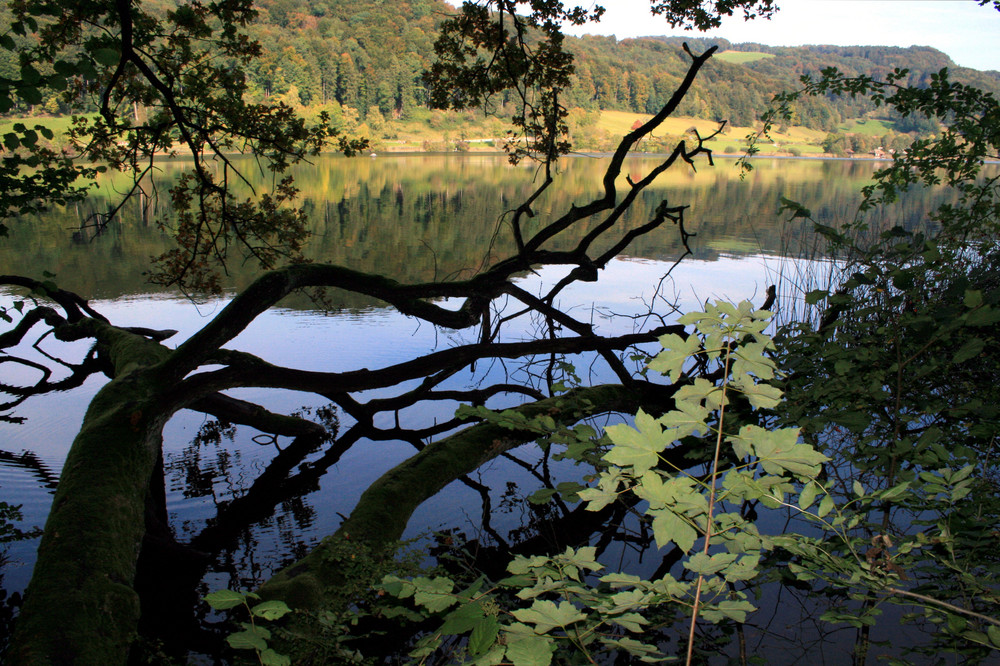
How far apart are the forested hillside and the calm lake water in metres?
14.7

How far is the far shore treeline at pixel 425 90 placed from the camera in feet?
119

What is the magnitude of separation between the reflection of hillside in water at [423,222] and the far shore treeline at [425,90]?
7.83 m

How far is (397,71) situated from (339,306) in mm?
38790

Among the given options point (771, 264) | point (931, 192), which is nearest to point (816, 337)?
point (771, 264)

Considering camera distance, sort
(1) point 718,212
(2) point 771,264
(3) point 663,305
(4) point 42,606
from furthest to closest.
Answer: (1) point 718,212 < (2) point 771,264 < (3) point 663,305 < (4) point 42,606

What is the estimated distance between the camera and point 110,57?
4.79 feet

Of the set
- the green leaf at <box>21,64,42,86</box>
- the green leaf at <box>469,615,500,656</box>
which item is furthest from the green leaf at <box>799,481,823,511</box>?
the green leaf at <box>21,64,42,86</box>

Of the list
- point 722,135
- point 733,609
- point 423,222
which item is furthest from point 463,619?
point 722,135

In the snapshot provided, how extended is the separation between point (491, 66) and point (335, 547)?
12.3ft

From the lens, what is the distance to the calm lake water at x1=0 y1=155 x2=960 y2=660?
13.4 ft

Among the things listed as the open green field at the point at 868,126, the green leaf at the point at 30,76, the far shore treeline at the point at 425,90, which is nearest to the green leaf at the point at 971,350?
the green leaf at the point at 30,76

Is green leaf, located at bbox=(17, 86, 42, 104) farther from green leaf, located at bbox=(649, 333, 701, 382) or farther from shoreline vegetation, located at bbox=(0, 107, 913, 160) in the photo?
shoreline vegetation, located at bbox=(0, 107, 913, 160)

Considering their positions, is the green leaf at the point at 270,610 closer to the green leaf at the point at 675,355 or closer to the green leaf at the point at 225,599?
the green leaf at the point at 225,599

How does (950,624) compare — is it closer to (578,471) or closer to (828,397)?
(828,397)
